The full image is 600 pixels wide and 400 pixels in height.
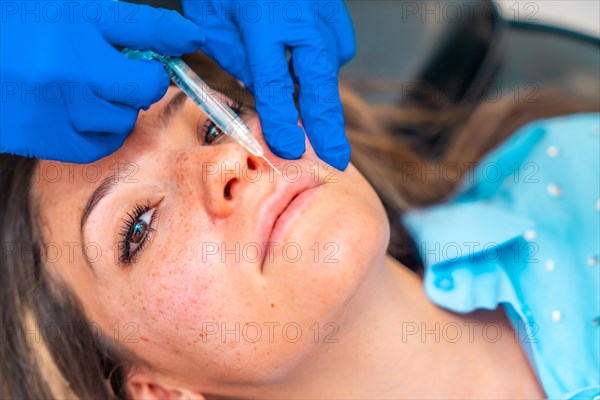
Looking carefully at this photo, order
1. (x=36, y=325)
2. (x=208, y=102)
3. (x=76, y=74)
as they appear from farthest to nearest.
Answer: (x=36, y=325) < (x=208, y=102) < (x=76, y=74)

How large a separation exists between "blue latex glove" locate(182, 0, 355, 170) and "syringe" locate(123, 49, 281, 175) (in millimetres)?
44

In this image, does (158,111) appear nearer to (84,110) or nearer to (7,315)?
(84,110)

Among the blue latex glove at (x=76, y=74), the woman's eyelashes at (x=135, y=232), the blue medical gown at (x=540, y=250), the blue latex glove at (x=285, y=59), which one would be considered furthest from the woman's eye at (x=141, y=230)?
the blue medical gown at (x=540, y=250)

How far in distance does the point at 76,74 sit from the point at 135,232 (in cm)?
25

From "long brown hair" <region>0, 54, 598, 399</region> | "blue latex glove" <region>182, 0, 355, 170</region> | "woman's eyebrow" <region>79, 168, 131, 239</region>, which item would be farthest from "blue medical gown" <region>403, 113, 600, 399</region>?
"woman's eyebrow" <region>79, 168, 131, 239</region>

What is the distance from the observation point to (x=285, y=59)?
111 cm

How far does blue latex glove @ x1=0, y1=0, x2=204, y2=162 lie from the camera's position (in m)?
0.91

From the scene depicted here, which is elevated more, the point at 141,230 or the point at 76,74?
the point at 76,74

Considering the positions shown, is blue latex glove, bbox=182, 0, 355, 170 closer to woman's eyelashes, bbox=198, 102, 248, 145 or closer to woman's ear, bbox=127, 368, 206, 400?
woman's eyelashes, bbox=198, 102, 248, 145

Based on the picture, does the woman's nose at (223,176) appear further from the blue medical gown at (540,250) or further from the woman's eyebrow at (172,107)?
the blue medical gown at (540,250)

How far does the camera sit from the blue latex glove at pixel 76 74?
0.91 m

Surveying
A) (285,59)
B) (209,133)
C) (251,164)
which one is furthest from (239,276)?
(285,59)

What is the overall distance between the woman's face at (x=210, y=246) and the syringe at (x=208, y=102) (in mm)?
32

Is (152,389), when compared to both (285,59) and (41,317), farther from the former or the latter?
(285,59)
